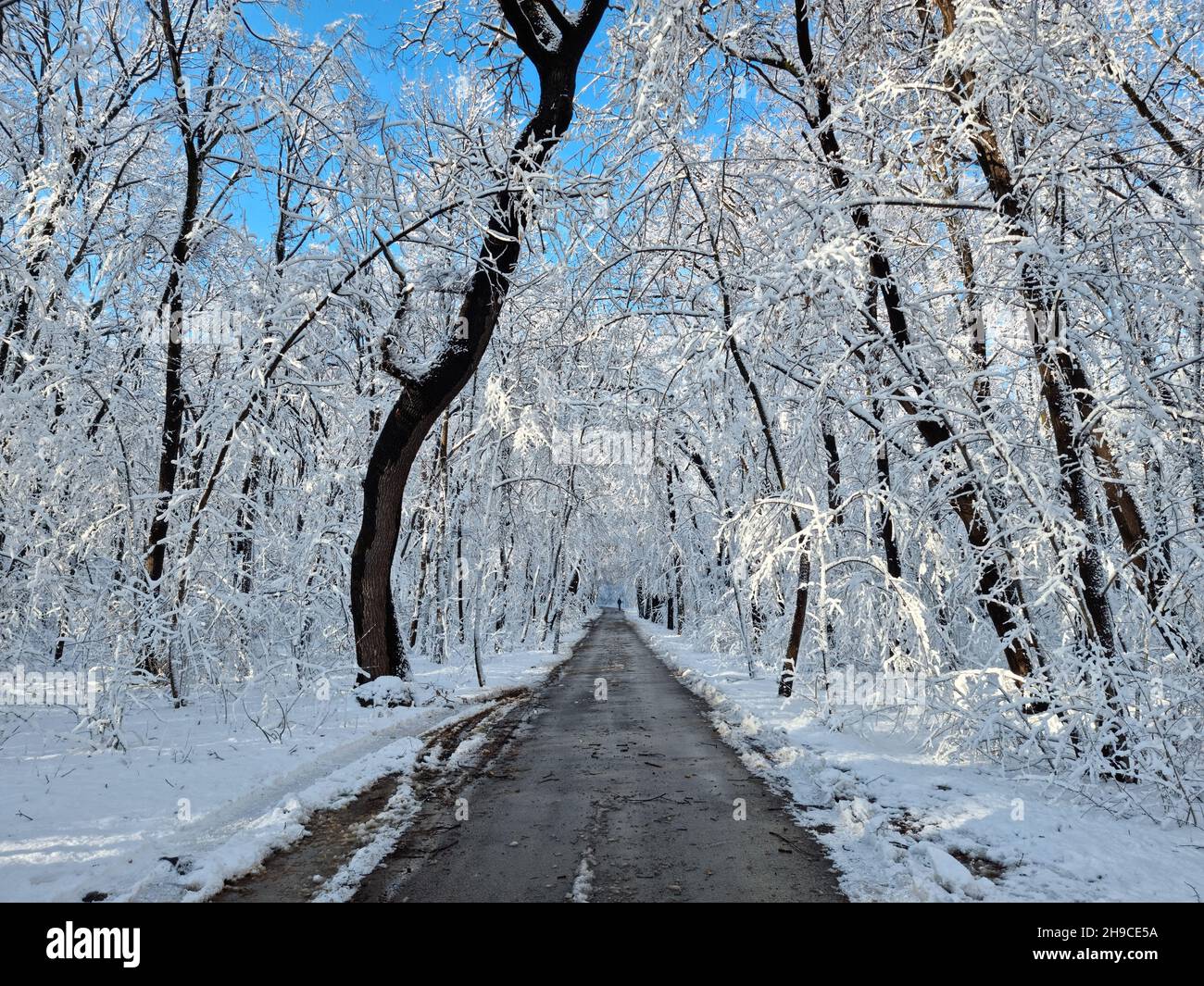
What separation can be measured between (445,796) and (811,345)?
618cm

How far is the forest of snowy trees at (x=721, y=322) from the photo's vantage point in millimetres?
5922

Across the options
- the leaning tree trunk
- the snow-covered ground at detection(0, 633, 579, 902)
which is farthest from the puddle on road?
the leaning tree trunk

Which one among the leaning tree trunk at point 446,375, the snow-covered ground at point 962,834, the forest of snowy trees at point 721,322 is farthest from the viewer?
the leaning tree trunk at point 446,375

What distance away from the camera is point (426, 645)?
22.1 metres

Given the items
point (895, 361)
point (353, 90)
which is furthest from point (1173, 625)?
point (353, 90)

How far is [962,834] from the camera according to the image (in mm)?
4703

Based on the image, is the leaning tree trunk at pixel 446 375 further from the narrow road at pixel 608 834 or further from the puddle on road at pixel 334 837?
the narrow road at pixel 608 834

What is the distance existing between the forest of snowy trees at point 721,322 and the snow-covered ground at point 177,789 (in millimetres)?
707

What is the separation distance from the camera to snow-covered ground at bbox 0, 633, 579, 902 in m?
3.94

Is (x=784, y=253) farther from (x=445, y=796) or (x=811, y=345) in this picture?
(x=445, y=796)

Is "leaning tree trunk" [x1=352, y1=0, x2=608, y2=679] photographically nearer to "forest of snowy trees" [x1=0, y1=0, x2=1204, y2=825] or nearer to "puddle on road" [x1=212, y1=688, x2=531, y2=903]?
"forest of snowy trees" [x1=0, y1=0, x2=1204, y2=825]

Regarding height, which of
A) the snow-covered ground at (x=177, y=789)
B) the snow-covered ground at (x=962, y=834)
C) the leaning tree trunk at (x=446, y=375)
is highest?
Result: the leaning tree trunk at (x=446, y=375)

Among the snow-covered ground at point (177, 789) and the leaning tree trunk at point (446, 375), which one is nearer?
the snow-covered ground at point (177, 789)

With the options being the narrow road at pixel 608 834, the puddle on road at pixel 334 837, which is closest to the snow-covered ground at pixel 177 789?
the puddle on road at pixel 334 837
